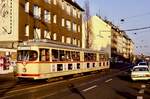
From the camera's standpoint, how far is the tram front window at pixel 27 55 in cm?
2706

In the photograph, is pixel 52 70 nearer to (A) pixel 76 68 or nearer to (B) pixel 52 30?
(A) pixel 76 68

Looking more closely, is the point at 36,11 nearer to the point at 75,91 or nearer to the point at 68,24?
the point at 68,24

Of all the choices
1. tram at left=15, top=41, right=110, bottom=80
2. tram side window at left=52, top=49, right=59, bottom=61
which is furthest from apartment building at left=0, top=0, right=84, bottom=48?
tram side window at left=52, top=49, right=59, bottom=61

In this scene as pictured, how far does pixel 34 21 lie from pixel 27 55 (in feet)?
72.6

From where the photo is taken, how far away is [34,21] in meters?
49.2

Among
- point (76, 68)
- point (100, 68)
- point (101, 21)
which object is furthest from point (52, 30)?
point (101, 21)

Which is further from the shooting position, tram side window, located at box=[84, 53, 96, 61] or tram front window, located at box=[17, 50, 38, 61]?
tram side window, located at box=[84, 53, 96, 61]

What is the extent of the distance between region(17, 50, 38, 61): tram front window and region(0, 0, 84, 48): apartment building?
22.8ft

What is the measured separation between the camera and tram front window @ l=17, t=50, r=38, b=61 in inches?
1065

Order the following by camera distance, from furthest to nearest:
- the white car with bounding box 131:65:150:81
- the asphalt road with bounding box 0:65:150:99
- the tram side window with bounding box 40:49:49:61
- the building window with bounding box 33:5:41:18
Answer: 1. the building window with bounding box 33:5:41:18
2. the white car with bounding box 131:65:150:81
3. the tram side window with bounding box 40:49:49:61
4. the asphalt road with bounding box 0:65:150:99

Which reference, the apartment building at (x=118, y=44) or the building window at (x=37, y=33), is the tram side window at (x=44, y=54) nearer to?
the building window at (x=37, y=33)

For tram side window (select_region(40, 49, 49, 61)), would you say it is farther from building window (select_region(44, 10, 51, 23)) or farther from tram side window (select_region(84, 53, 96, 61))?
building window (select_region(44, 10, 51, 23))

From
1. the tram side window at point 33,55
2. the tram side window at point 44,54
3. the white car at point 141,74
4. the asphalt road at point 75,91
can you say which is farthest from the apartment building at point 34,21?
the asphalt road at point 75,91

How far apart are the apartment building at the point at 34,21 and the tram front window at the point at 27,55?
6956 mm
